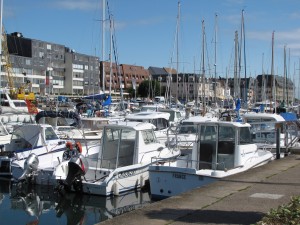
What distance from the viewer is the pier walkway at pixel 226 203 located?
9992 mm

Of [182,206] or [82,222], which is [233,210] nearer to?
[182,206]

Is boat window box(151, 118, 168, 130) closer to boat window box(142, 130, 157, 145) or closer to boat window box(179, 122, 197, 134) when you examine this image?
boat window box(179, 122, 197, 134)

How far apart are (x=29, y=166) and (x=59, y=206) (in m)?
3.25

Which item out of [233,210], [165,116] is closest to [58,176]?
[233,210]

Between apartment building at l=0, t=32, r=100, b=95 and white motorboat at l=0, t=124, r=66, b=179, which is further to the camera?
apartment building at l=0, t=32, r=100, b=95

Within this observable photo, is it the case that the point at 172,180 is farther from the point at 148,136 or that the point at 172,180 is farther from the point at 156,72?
the point at 156,72

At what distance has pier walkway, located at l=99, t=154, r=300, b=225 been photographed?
32.8ft

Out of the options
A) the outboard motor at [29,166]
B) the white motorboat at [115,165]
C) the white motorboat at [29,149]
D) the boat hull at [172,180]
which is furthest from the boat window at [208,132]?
the outboard motor at [29,166]

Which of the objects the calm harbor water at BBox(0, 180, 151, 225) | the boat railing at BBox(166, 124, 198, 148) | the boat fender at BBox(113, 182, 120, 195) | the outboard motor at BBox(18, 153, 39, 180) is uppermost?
the boat railing at BBox(166, 124, 198, 148)

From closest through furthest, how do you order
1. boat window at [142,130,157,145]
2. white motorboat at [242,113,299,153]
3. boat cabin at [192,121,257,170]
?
boat cabin at [192,121,257,170]
boat window at [142,130,157,145]
white motorboat at [242,113,299,153]

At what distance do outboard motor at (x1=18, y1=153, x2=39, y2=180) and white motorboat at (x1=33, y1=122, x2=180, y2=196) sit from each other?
323mm

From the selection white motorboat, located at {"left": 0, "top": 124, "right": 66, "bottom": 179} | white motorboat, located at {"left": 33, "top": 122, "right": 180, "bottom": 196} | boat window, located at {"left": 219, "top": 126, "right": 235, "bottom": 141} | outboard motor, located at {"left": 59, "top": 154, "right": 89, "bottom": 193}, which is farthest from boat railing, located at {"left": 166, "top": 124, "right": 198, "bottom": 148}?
outboard motor, located at {"left": 59, "top": 154, "right": 89, "bottom": 193}

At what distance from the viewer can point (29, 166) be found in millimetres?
20875

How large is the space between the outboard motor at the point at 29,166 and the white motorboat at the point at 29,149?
0.32 feet
